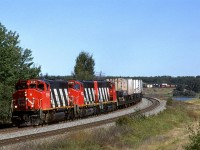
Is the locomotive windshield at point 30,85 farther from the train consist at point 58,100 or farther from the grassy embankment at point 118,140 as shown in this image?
the grassy embankment at point 118,140

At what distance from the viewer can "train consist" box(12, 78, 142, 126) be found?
108 feet

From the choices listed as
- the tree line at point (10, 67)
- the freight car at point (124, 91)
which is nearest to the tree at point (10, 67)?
the tree line at point (10, 67)

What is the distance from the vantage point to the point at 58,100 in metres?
36.9

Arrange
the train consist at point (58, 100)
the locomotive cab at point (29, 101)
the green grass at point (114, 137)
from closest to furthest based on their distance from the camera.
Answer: the green grass at point (114, 137) < the locomotive cab at point (29, 101) < the train consist at point (58, 100)

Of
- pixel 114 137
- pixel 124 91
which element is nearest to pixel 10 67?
pixel 114 137

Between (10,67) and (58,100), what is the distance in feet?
15.8

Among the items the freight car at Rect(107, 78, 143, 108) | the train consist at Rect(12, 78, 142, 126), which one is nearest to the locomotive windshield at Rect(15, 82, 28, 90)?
the train consist at Rect(12, 78, 142, 126)

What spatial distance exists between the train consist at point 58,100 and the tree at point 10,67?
2.62 metres

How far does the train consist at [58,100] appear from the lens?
108 feet

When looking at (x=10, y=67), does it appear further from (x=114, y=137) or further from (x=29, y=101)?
(x=114, y=137)

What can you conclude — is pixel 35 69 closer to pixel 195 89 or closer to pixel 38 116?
pixel 38 116

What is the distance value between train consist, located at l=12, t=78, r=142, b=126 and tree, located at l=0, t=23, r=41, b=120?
103 inches

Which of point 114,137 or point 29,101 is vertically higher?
point 29,101

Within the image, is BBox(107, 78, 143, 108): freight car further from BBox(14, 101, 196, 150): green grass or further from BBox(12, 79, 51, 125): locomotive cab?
BBox(12, 79, 51, 125): locomotive cab
